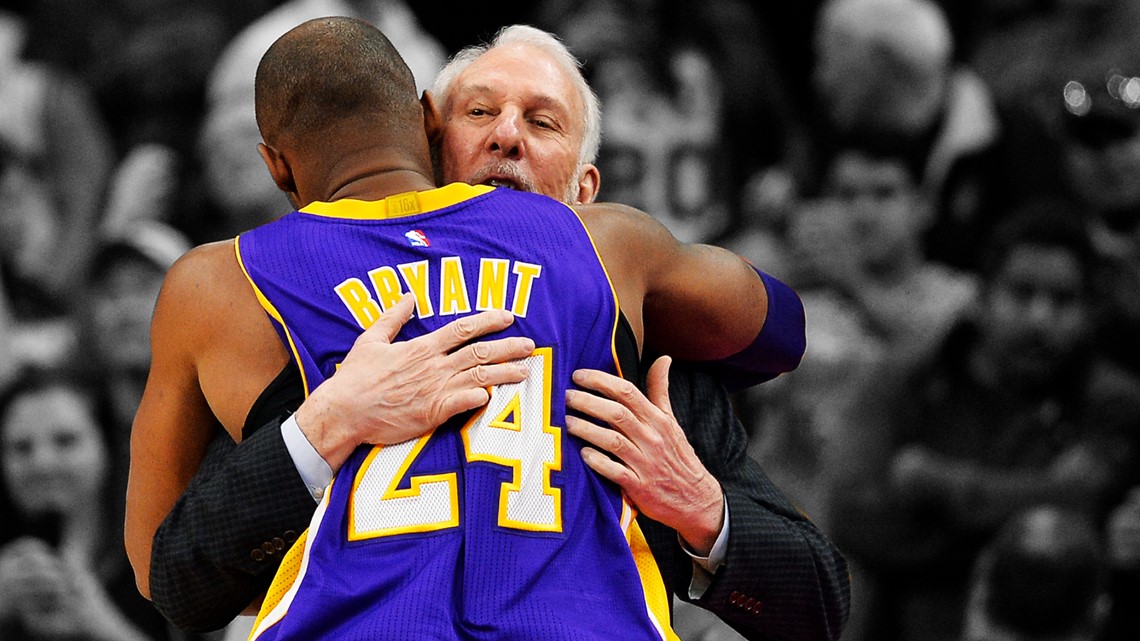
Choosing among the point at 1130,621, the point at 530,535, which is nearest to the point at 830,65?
the point at 1130,621

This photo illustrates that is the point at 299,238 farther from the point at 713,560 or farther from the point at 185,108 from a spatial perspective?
the point at 185,108

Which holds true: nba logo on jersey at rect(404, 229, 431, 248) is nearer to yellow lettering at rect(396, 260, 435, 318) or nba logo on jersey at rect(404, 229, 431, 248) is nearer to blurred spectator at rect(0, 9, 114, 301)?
yellow lettering at rect(396, 260, 435, 318)

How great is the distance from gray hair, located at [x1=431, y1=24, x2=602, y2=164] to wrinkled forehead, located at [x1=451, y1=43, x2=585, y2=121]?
2 centimetres

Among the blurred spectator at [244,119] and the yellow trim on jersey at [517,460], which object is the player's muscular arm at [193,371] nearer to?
the yellow trim on jersey at [517,460]

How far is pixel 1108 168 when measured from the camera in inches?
215

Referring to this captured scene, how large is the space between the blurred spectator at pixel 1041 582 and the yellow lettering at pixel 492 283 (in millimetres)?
3770

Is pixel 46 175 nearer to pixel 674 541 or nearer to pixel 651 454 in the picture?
pixel 674 541

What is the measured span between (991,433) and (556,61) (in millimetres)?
3011

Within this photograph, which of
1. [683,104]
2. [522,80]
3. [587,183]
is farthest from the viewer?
[683,104]

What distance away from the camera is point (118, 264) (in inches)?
248

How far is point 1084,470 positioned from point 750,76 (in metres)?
2.06

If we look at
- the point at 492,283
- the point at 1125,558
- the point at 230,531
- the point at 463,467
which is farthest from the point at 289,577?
the point at 1125,558

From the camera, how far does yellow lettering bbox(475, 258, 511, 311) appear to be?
208 centimetres

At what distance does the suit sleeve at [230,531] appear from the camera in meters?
2.10
